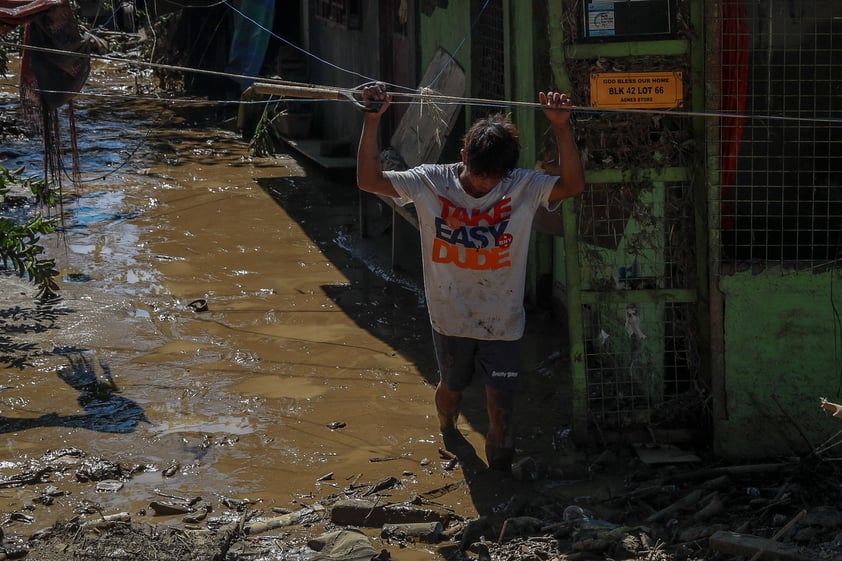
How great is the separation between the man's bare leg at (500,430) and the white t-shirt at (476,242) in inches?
11.7

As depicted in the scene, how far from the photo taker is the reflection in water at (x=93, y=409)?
6.07 meters

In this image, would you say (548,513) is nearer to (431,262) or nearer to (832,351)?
(431,262)

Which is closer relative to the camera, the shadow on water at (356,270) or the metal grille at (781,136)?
the metal grille at (781,136)

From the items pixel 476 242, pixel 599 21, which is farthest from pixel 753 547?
pixel 599 21

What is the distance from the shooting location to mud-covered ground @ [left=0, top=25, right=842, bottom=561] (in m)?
4.54

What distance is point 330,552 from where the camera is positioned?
14.4ft

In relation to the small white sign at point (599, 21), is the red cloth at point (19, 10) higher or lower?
A: higher

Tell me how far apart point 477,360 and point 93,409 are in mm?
2424

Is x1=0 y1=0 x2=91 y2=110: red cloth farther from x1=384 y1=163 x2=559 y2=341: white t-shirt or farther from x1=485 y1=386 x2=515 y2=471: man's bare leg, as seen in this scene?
x1=485 y1=386 x2=515 y2=471: man's bare leg

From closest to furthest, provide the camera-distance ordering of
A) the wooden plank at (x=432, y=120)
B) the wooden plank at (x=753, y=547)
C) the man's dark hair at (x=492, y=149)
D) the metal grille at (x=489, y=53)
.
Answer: the wooden plank at (x=753, y=547) → the man's dark hair at (x=492, y=149) → the metal grille at (x=489, y=53) → the wooden plank at (x=432, y=120)

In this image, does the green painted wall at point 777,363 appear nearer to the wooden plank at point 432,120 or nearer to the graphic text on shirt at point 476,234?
the graphic text on shirt at point 476,234

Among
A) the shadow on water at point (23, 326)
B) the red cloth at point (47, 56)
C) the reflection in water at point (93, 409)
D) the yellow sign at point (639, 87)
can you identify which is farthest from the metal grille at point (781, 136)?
the shadow on water at point (23, 326)

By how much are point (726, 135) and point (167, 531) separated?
300cm

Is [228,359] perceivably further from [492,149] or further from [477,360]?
[492,149]
